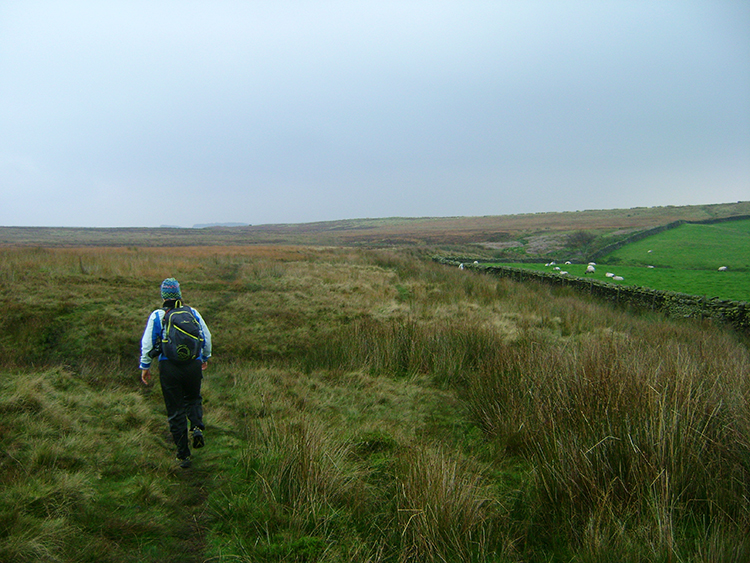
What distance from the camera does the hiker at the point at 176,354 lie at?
14.7ft

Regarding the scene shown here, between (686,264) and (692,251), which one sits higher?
(692,251)

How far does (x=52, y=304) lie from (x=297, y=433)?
10198mm

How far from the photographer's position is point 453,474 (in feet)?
10.6

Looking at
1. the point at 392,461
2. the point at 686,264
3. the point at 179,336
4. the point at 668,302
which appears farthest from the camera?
the point at 686,264

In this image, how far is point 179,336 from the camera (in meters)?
4.47

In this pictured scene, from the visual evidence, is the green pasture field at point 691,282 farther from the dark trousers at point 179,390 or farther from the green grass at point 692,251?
the dark trousers at point 179,390

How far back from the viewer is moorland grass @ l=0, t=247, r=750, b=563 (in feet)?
9.94

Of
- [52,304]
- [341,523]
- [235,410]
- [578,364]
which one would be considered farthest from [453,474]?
[52,304]

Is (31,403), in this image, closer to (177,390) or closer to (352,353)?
(177,390)

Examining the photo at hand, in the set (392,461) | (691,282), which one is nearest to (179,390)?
(392,461)

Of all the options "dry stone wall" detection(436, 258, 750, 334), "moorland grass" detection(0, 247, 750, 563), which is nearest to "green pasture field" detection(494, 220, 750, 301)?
"dry stone wall" detection(436, 258, 750, 334)

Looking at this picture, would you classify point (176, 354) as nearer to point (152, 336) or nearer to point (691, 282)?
point (152, 336)

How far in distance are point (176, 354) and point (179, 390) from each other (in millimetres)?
509

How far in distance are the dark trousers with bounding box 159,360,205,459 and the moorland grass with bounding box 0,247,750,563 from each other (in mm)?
271
